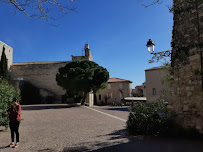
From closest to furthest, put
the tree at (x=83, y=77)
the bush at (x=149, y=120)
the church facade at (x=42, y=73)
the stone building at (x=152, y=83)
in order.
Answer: the bush at (x=149, y=120) → the tree at (x=83, y=77) → the stone building at (x=152, y=83) → the church facade at (x=42, y=73)

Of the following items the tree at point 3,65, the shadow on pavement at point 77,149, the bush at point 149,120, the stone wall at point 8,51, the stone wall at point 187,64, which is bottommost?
the shadow on pavement at point 77,149

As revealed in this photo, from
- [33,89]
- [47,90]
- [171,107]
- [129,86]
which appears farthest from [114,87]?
[171,107]

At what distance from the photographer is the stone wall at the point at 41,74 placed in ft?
108

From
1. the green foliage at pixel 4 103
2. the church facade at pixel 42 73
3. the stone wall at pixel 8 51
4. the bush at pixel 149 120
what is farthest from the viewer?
the church facade at pixel 42 73

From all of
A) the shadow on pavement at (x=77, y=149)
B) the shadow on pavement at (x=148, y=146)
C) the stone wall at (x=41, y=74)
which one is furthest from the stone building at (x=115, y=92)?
the shadow on pavement at (x=77, y=149)

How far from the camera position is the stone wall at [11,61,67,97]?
3278 cm

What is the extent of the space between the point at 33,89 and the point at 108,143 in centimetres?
2888

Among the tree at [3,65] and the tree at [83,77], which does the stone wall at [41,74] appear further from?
the tree at [83,77]

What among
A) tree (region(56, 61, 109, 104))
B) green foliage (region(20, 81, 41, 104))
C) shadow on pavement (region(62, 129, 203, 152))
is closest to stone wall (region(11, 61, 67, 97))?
green foliage (region(20, 81, 41, 104))

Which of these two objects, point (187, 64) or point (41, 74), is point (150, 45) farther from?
point (41, 74)

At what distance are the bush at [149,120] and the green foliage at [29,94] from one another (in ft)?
86.6

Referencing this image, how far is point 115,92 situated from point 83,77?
19665mm

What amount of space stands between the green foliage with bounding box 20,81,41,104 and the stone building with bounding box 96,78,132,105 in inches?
570

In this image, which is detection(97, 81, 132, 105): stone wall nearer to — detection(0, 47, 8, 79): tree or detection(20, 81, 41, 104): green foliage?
detection(20, 81, 41, 104): green foliage
